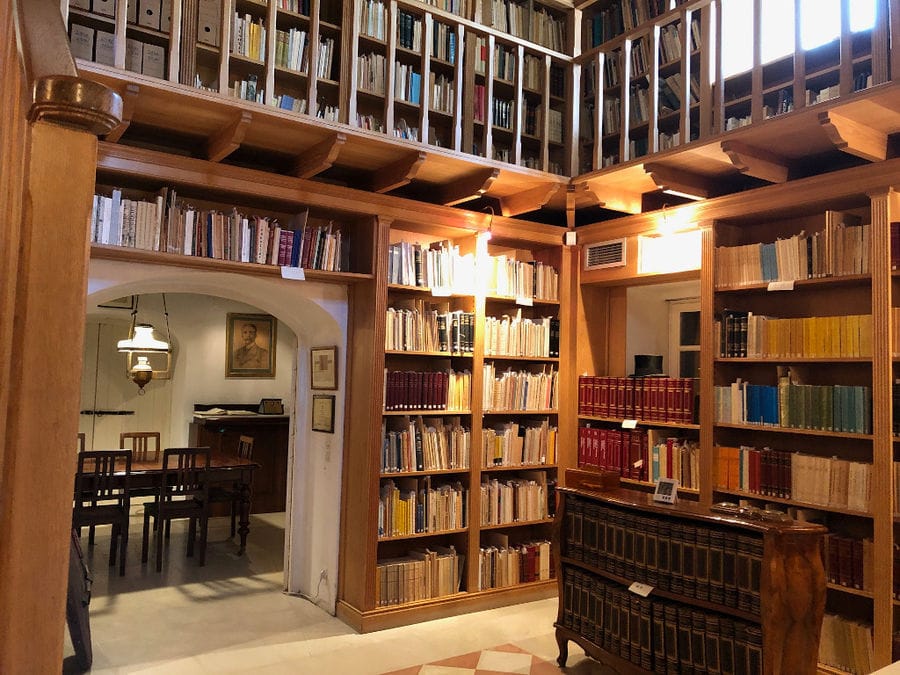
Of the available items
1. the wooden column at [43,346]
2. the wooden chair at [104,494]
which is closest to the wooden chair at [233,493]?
the wooden chair at [104,494]

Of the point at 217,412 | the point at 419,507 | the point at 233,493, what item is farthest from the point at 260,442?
the point at 419,507

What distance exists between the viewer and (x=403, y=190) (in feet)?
16.7

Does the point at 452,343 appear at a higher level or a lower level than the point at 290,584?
higher

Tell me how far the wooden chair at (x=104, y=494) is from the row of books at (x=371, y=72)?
3.51m

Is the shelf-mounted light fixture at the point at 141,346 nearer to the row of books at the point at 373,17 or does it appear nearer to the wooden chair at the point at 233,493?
the wooden chair at the point at 233,493

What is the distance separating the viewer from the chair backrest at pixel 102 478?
543 centimetres

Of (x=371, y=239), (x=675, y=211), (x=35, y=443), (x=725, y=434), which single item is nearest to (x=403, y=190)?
(x=371, y=239)

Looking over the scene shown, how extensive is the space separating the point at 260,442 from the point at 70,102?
24.6 ft

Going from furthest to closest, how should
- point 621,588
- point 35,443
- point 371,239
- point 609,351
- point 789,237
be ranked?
point 609,351 < point 371,239 < point 789,237 < point 621,588 < point 35,443

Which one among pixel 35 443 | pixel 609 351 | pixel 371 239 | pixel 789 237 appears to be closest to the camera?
pixel 35 443

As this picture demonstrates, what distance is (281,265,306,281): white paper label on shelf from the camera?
424 centimetres

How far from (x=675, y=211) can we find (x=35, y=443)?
14.1 feet

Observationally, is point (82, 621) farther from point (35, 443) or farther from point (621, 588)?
point (35, 443)

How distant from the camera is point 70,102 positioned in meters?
1.16
